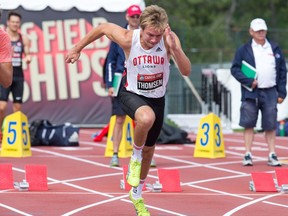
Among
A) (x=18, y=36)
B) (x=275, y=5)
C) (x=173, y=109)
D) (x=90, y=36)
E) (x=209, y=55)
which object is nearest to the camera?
(x=90, y=36)

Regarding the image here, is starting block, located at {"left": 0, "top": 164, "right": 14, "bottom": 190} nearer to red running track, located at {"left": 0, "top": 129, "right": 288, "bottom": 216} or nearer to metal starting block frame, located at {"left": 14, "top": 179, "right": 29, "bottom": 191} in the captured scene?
metal starting block frame, located at {"left": 14, "top": 179, "right": 29, "bottom": 191}

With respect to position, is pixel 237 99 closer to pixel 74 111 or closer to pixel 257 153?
pixel 74 111

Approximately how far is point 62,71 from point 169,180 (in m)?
11.9

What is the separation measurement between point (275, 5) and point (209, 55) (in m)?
20.5

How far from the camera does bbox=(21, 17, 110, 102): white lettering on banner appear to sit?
2350cm

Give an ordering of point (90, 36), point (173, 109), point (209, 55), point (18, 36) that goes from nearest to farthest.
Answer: point (90, 36), point (18, 36), point (173, 109), point (209, 55)

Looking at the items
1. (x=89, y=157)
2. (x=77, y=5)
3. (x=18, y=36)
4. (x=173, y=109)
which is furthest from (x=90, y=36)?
(x=173, y=109)

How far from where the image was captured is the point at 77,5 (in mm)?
23266

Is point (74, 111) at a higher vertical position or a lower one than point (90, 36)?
lower

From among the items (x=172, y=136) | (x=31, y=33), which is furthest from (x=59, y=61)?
(x=172, y=136)

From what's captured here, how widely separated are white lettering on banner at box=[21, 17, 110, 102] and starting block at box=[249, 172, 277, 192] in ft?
38.1

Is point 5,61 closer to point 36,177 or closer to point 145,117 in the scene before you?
point 145,117

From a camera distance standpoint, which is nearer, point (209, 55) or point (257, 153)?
point (257, 153)

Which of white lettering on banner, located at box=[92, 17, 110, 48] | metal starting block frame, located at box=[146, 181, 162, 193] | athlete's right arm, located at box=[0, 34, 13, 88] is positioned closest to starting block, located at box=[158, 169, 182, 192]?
metal starting block frame, located at box=[146, 181, 162, 193]
